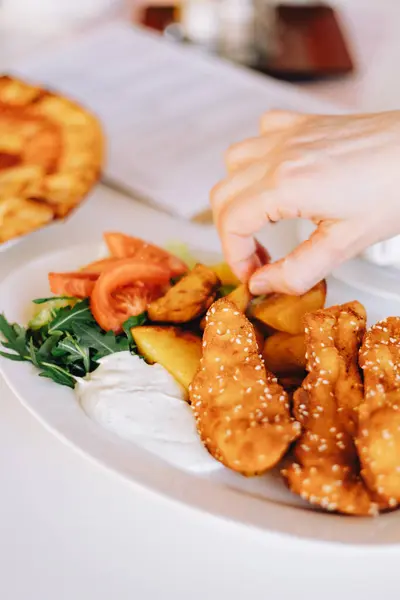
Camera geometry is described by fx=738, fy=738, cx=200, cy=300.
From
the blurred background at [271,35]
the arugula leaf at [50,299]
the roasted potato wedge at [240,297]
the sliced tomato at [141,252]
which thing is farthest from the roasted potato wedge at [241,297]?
the blurred background at [271,35]

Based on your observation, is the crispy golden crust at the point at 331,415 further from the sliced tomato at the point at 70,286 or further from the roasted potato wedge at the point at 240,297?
the sliced tomato at the point at 70,286

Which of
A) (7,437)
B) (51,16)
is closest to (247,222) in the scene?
(7,437)

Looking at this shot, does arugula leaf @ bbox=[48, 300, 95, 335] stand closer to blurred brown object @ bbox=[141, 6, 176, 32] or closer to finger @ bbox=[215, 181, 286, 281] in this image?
finger @ bbox=[215, 181, 286, 281]

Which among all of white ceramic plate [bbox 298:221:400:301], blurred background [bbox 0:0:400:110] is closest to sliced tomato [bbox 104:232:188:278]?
white ceramic plate [bbox 298:221:400:301]

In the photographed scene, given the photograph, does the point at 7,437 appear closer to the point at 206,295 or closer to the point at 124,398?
the point at 124,398

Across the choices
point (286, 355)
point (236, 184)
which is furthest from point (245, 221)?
point (286, 355)

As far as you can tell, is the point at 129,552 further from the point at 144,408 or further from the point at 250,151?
the point at 250,151
